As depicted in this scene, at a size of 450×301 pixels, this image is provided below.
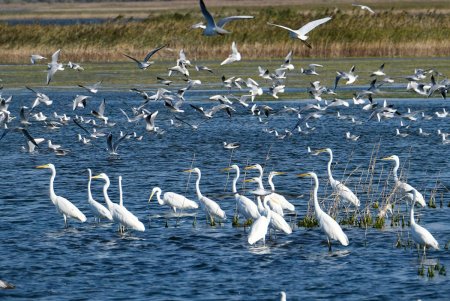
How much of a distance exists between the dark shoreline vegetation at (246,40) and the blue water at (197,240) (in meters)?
17.9

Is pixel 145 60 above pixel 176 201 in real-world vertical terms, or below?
above

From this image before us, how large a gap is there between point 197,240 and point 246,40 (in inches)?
1233

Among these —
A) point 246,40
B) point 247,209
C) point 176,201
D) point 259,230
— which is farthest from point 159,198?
point 246,40

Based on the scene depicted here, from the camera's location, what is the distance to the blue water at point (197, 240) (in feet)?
41.6

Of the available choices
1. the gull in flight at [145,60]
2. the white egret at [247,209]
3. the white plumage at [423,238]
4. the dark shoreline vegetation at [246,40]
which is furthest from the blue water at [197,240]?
the dark shoreline vegetation at [246,40]

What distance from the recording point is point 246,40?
151ft

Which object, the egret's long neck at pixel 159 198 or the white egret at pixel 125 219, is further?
the egret's long neck at pixel 159 198

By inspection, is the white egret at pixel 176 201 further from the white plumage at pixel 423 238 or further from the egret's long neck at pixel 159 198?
the white plumage at pixel 423 238

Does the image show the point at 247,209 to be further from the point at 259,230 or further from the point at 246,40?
the point at 246,40

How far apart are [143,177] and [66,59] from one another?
25.2 m

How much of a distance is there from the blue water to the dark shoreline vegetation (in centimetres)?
1786

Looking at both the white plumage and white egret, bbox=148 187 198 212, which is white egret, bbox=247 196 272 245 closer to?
the white plumage

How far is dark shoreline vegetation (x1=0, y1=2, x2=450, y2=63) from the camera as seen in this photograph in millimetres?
44250

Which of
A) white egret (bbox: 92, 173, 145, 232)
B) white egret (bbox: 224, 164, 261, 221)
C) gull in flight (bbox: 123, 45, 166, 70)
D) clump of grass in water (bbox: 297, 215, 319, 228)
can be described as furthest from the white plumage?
gull in flight (bbox: 123, 45, 166, 70)
